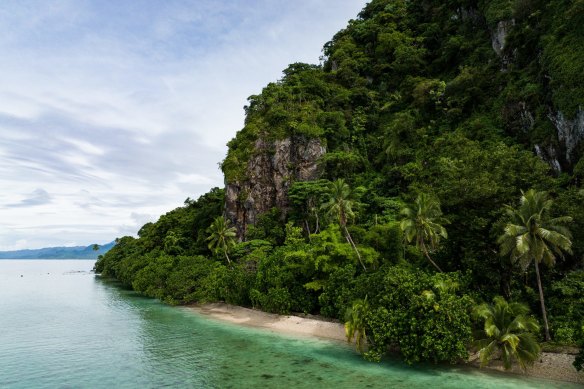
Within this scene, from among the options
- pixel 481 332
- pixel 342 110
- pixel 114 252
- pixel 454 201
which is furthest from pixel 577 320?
pixel 114 252

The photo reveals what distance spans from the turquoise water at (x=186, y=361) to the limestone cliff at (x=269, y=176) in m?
24.6

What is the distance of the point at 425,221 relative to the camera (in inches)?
1341

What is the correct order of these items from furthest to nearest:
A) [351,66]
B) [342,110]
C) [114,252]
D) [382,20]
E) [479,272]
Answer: [114,252]
[382,20]
[351,66]
[342,110]
[479,272]

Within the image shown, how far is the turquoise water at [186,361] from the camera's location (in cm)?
2672

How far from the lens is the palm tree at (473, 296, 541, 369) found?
1024 inches

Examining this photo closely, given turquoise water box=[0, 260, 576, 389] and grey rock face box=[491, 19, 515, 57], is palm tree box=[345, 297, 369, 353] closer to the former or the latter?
turquoise water box=[0, 260, 576, 389]

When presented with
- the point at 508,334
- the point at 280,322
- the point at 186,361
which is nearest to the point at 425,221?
the point at 508,334

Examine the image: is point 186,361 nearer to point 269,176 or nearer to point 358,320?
point 358,320

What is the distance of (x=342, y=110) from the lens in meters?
82.1

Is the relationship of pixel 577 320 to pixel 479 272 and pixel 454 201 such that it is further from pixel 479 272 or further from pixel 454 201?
pixel 454 201

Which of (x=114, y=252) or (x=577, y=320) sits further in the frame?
(x=114, y=252)

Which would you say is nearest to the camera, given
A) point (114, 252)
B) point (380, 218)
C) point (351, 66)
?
point (380, 218)

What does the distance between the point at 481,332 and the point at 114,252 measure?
435 feet

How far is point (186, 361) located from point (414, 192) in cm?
3165
